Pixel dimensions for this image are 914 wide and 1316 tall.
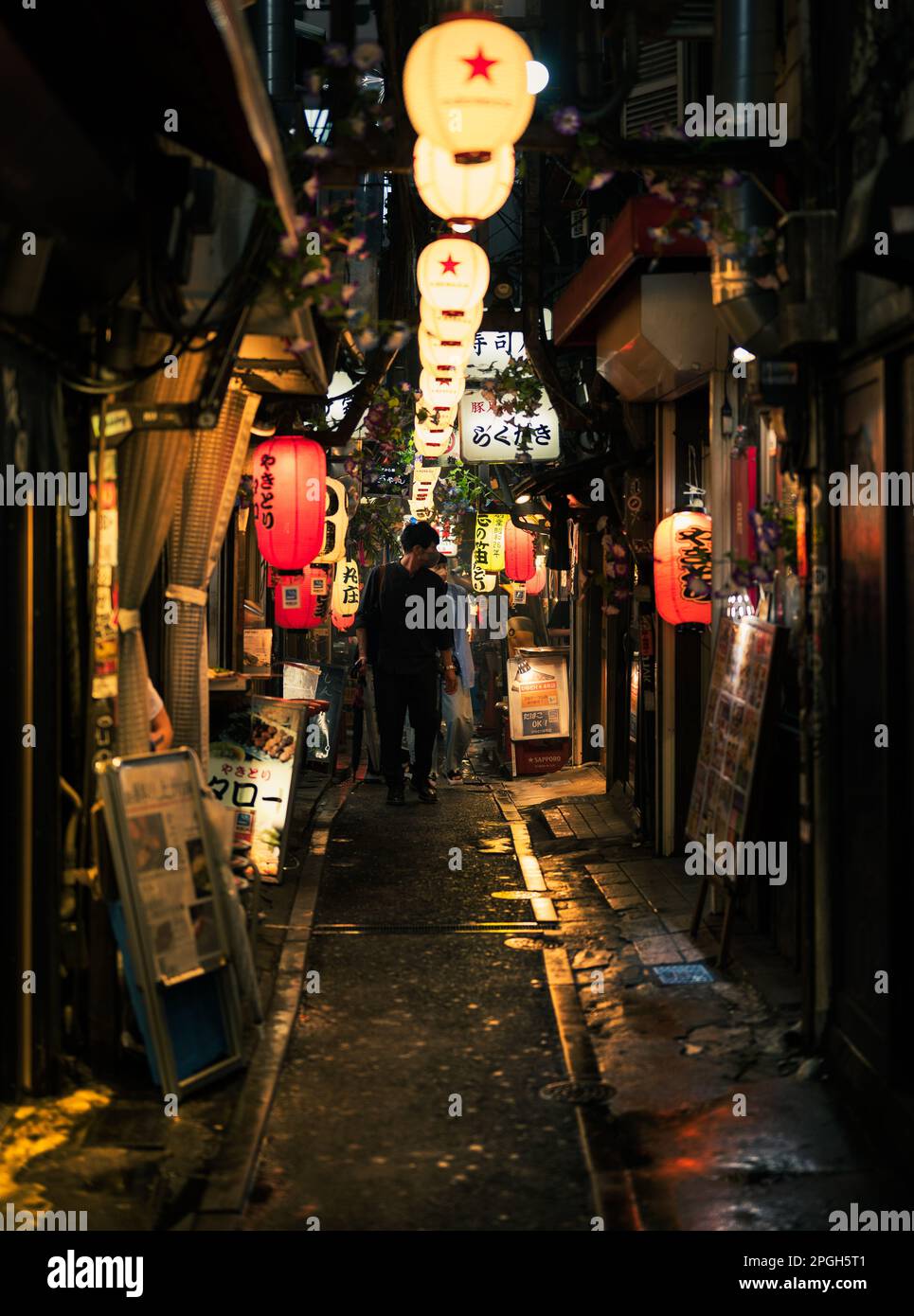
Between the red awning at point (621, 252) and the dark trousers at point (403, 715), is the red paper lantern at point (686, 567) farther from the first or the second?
the dark trousers at point (403, 715)

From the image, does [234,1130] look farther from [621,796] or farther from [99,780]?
[621,796]

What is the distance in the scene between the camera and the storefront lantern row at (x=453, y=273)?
565 inches

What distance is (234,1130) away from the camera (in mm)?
6887

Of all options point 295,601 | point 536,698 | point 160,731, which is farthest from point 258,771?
point 536,698

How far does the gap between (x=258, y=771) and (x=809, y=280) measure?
6.72m

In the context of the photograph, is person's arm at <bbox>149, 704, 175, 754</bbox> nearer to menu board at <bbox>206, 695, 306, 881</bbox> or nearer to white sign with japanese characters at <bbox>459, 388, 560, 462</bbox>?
menu board at <bbox>206, 695, 306, 881</bbox>

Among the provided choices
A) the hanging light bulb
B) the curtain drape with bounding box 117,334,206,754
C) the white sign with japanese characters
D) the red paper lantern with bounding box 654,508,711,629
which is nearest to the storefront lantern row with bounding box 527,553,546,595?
the white sign with japanese characters

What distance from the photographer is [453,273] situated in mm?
14406

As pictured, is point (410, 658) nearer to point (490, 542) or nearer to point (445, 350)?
point (445, 350)

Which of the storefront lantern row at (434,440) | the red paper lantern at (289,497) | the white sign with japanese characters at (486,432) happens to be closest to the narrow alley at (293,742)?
the red paper lantern at (289,497)
